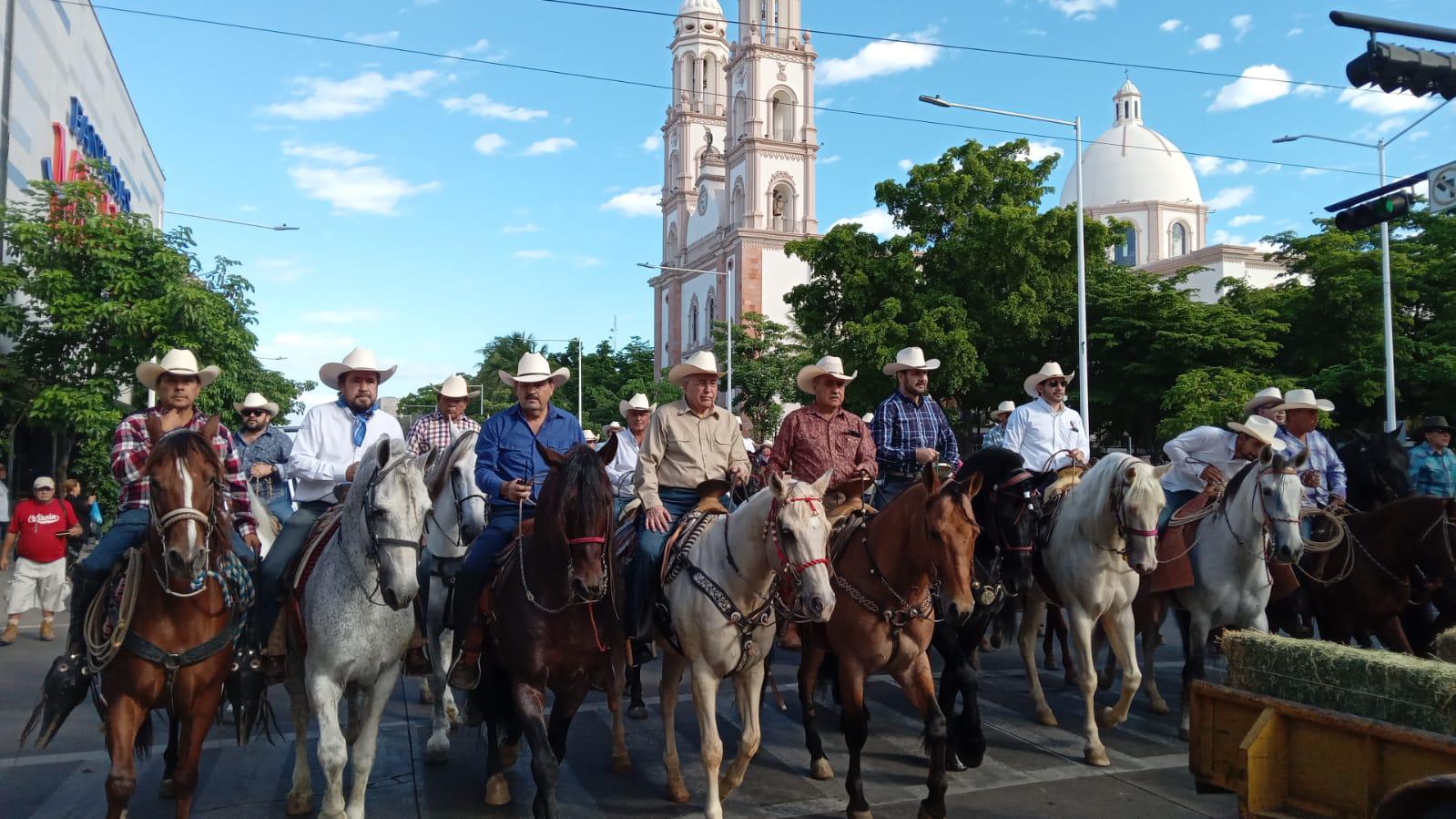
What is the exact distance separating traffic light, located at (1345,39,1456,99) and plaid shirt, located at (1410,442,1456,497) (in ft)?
12.5

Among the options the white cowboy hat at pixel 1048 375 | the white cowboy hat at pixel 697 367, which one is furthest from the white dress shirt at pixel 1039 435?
the white cowboy hat at pixel 697 367

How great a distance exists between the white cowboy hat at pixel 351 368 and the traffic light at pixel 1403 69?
28.3 ft

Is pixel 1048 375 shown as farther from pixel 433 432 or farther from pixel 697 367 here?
pixel 433 432

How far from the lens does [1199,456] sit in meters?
8.82

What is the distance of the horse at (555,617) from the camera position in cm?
531

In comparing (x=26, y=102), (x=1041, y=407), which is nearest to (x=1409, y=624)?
(x=1041, y=407)

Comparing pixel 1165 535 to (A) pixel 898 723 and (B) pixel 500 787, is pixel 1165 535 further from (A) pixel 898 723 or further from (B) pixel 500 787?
(B) pixel 500 787

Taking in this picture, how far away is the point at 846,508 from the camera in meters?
6.98

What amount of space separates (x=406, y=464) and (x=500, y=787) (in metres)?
2.18

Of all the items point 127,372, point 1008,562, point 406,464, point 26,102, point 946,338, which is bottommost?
point 1008,562

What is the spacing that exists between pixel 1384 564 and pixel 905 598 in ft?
15.4

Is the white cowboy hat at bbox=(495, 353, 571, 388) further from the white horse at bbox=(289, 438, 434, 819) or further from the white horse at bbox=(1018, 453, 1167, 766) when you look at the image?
the white horse at bbox=(1018, 453, 1167, 766)

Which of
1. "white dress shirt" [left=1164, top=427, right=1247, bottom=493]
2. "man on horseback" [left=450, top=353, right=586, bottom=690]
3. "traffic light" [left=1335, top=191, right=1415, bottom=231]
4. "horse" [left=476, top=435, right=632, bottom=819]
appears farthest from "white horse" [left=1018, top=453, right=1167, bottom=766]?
"traffic light" [left=1335, top=191, right=1415, bottom=231]

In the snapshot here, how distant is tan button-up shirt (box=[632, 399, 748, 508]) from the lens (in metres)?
6.97
